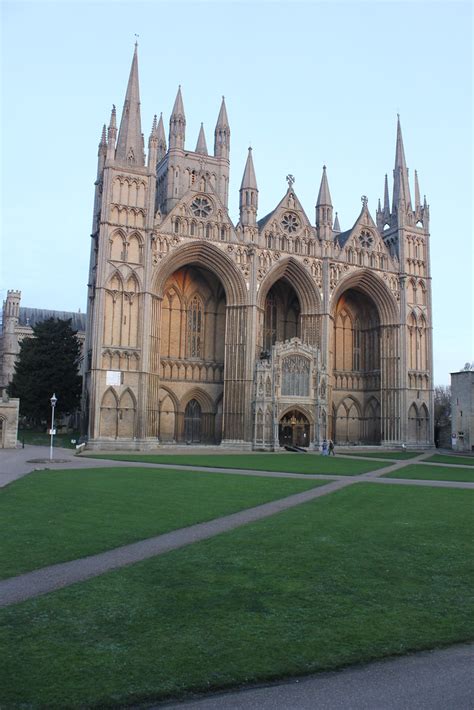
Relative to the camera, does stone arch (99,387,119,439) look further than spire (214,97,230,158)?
No

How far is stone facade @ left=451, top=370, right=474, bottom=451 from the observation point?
5588 cm

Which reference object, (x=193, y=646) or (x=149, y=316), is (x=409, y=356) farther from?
(x=193, y=646)

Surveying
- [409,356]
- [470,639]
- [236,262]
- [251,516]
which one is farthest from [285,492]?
[409,356]

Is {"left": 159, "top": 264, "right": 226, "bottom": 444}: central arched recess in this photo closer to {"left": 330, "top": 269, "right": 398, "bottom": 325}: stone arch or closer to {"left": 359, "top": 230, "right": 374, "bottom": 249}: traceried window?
{"left": 330, "top": 269, "right": 398, "bottom": 325}: stone arch

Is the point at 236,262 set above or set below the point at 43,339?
above

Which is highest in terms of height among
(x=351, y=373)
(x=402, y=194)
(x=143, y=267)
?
(x=402, y=194)

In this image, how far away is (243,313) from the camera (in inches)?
2041

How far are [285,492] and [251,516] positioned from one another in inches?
200

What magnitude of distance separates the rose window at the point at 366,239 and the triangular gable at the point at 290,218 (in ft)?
17.9

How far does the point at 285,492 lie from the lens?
66.5 ft

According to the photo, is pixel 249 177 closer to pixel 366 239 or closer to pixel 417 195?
pixel 366 239

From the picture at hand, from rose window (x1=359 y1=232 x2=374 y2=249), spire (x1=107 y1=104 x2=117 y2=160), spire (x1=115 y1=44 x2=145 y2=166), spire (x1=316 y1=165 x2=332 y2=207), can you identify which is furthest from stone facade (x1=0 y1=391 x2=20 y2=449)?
rose window (x1=359 y1=232 x2=374 y2=249)

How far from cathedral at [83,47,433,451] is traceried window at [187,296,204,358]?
98 mm

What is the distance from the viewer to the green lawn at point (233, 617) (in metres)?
6.19
